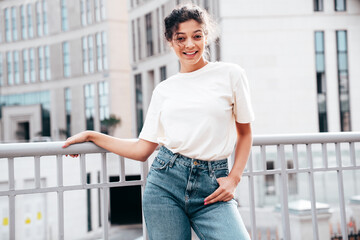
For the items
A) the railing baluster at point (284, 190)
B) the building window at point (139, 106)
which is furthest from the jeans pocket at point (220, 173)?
the building window at point (139, 106)

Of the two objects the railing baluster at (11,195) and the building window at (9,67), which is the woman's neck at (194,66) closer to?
the railing baluster at (11,195)

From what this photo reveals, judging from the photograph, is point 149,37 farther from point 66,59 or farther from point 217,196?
point 217,196

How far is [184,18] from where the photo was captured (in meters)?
2.06

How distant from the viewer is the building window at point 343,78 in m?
26.2

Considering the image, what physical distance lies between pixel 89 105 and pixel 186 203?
1546 inches

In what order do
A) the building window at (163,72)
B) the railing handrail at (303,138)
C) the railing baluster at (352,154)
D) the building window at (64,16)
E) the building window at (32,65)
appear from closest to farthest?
the railing handrail at (303,138)
the railing baluster at (352,154)
the building window at (163,72)
the building window at (64,16)
the building window at (32,65)

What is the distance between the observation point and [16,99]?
43906mm

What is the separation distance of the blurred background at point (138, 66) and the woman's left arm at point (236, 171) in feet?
33.5

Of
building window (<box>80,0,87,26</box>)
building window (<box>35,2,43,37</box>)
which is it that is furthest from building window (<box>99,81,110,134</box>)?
building window (<box>35,2,43,37</box>)

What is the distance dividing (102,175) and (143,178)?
10.2 inches

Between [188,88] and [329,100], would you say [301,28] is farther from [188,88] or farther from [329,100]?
[188,88]

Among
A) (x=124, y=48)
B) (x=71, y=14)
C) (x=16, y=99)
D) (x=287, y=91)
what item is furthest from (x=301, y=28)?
(x=16, y=99)

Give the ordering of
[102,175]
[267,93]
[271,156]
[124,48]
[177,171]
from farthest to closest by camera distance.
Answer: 1. [124,48]
2. [267,93]
3. [271,156]
4. [102,175]
5. [177,171]

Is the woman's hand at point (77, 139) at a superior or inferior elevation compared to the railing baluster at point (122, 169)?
superior
